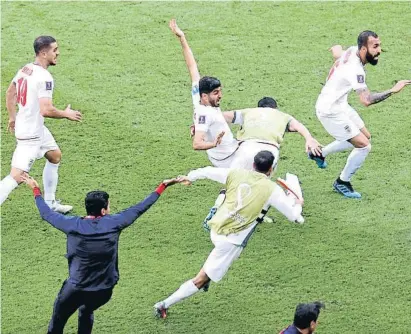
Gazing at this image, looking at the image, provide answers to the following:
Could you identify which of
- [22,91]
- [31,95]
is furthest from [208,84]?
[22,91]

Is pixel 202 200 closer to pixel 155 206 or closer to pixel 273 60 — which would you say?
pixel 155 206

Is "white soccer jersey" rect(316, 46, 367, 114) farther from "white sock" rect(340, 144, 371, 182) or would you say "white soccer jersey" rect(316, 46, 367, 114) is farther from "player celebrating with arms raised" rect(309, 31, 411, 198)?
"white sock" rect(340, 144, 371, 182)

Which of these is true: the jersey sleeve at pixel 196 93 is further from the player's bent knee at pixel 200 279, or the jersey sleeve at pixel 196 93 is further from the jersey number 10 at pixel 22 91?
the player's bent knee at pixel 200 279

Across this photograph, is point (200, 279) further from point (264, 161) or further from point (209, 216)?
point (209, 216)

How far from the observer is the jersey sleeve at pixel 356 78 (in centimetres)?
1112

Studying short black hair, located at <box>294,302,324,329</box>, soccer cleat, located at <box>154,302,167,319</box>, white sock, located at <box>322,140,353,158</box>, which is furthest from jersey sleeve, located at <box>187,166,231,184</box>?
white sock, located at <box>322,140,353,158</box>

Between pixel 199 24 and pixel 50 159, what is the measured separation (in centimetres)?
474

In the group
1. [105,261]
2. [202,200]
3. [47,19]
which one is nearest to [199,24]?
[47,19]

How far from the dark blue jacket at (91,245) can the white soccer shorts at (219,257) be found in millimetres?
966

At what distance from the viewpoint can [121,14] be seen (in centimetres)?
1537

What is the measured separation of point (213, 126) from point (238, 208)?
59.7 inches

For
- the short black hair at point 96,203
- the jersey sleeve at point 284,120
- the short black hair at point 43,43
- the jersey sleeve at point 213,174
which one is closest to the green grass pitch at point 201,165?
the jersey sleeve at point 284,120

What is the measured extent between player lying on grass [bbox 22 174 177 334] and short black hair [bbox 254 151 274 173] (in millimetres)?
1090

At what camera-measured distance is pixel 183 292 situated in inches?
376
